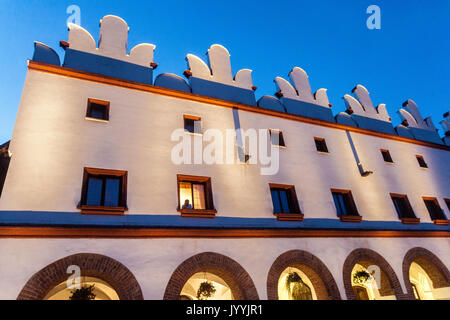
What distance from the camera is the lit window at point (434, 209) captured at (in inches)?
583

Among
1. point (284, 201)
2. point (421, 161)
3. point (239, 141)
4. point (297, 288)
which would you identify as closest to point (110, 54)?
point (239, 141)

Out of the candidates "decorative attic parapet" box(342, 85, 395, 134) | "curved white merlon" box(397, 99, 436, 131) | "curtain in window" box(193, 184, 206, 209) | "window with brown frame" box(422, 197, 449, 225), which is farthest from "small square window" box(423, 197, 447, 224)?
"curtain in window" box(193, 184, 206, 209)

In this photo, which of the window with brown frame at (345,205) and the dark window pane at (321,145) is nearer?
the window with brown frame at (345,205)

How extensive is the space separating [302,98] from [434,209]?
947 cm

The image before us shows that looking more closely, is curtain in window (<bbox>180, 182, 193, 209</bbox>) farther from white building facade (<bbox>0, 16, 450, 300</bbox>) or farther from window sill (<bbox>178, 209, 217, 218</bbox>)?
window sill (<bbox>178, 209, 217, 218</bbox>)

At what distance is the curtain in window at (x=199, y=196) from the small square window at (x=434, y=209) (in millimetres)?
12511

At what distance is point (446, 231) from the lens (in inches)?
542

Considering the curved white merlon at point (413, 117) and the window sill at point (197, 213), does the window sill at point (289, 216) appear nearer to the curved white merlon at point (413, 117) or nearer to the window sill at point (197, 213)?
the window sill at point (197, 213)

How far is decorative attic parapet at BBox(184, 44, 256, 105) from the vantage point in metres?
13.2

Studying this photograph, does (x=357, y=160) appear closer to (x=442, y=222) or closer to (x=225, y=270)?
(x=442, y=222)

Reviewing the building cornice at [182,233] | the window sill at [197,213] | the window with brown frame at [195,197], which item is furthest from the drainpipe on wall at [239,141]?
the building cornice at [182,233]

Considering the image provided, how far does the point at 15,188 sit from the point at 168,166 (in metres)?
4.57

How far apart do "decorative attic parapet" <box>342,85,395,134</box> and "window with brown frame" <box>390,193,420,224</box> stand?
4.56 m

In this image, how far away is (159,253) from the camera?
841 centimetres
